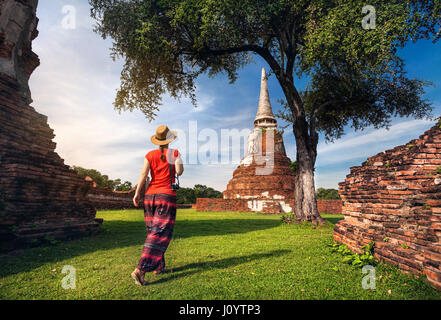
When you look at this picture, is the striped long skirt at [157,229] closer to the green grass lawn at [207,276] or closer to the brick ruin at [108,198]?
the green grass lawn at [207,276]

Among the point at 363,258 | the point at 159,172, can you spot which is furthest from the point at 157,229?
the point at 363,258

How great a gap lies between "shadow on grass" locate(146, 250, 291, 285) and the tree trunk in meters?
4.31

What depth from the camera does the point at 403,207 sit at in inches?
126

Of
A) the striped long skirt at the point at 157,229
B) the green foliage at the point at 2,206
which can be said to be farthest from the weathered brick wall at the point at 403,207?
the green foliage at the point at 2,206

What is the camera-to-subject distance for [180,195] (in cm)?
3972

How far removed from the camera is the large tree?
21.6ft

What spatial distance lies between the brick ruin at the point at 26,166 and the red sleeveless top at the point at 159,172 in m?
3.22

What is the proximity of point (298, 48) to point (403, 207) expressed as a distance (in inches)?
298

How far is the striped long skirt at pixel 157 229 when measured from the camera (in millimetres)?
2787

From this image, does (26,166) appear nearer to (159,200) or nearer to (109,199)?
(159,200)

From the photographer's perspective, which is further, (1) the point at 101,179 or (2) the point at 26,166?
(1) the point at 101,179
